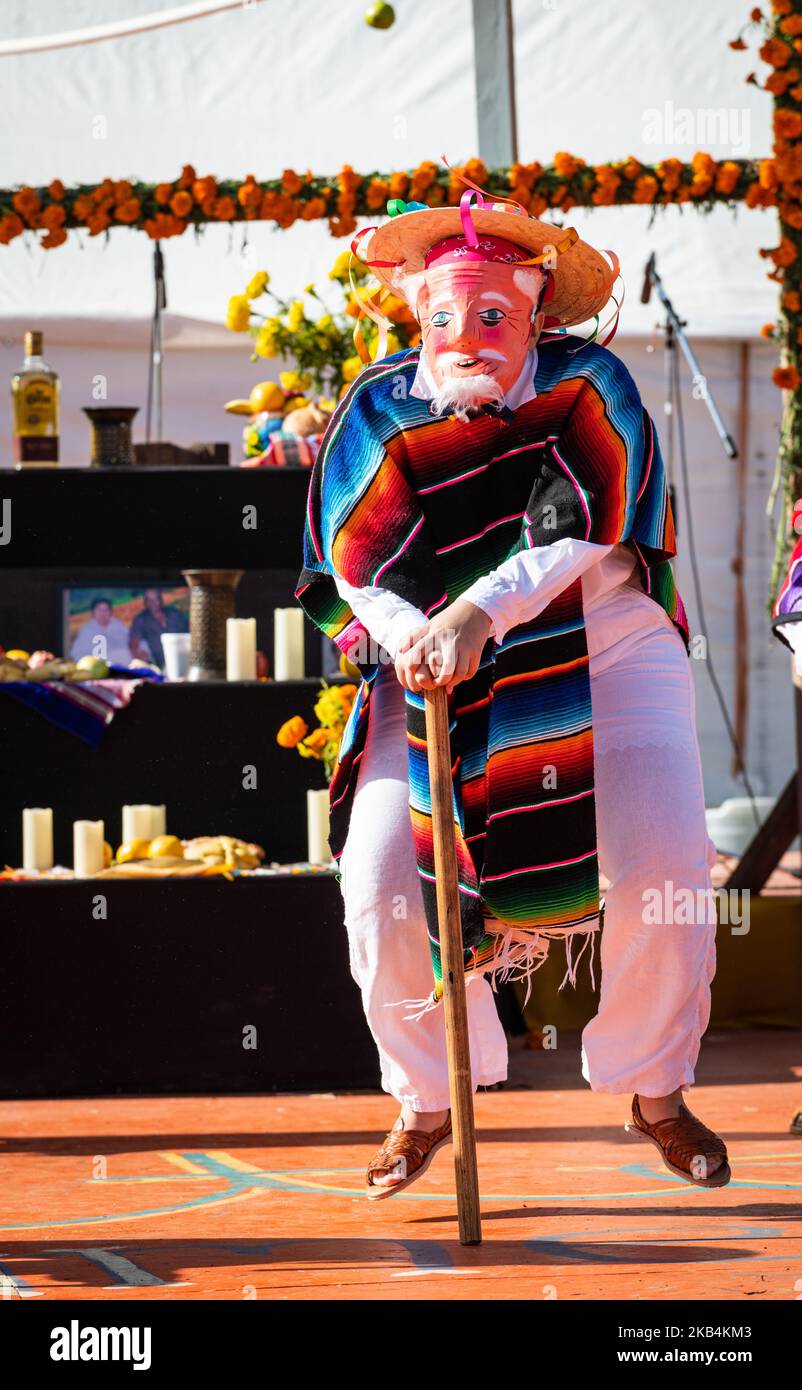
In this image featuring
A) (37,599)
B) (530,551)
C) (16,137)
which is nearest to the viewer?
(530,551)

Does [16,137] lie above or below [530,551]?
above

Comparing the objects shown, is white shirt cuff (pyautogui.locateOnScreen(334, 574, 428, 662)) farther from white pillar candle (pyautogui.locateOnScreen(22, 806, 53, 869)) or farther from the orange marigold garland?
the orange marigold garland

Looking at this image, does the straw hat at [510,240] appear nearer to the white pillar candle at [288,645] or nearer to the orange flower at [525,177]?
the white pillar candle at [288,645]

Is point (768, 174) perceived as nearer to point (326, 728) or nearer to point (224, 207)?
point (224, 207)

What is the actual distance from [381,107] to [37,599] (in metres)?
3.68

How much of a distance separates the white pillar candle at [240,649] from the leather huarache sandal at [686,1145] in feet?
7.28

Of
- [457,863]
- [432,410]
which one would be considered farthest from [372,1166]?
[432,410]

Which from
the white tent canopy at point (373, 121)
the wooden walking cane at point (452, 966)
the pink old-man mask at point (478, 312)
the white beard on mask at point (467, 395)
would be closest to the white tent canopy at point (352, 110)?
the white tent canopy at point (373, 121)

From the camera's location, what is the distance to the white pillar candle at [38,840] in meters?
4.66

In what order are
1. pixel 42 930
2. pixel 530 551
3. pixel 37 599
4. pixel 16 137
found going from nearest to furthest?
1. pixel 530 551
2. pixel 42 930
3. pixel 37 599
4. pixel 16 137

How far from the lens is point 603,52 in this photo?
26.4 feet

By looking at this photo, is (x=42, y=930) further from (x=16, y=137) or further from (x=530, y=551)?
(x=16, y=137)

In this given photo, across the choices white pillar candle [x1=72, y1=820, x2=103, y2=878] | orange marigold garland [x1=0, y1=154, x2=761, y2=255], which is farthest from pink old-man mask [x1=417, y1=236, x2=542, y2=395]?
orange marigold garland [x1=0, y1=154, x2=761, y2=255]

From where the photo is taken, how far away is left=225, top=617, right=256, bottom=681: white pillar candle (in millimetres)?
4754
